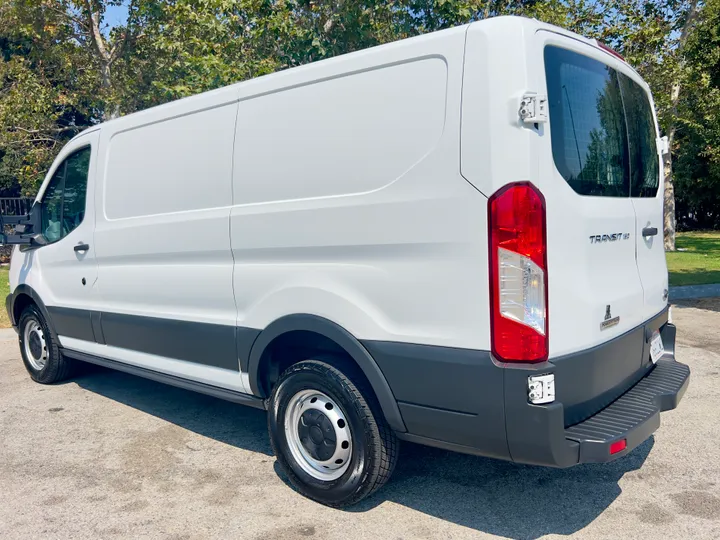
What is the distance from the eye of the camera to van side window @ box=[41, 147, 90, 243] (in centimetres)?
536

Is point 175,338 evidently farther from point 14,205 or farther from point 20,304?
point 14,205

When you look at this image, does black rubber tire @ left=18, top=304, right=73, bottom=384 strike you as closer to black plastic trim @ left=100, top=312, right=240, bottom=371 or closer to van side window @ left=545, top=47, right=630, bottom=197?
black plastic trim @ left=100, top=312, right=240, bottom=371

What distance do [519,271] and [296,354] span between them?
5.14ft

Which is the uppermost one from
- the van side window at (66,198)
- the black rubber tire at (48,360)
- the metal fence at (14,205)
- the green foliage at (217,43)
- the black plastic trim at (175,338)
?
the green foliage at (217,43)

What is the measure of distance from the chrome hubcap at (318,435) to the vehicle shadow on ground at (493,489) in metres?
0.28

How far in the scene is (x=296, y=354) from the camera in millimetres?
3828

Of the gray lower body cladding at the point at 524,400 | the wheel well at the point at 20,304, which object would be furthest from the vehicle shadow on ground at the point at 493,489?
the wheel well at the point at 20,304

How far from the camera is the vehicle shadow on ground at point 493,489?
3.33 metres

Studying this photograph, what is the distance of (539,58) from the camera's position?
2.88 meters

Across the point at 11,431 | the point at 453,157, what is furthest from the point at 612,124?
the point at 11,431

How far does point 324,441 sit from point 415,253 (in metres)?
1.21

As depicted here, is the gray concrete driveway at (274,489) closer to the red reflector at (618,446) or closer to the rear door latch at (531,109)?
the red reflector at (618,446)

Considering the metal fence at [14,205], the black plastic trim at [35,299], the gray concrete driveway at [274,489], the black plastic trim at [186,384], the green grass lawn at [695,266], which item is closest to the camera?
the gray concrete driveway at [274,489]

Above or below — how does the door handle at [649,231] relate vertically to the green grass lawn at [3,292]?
above
